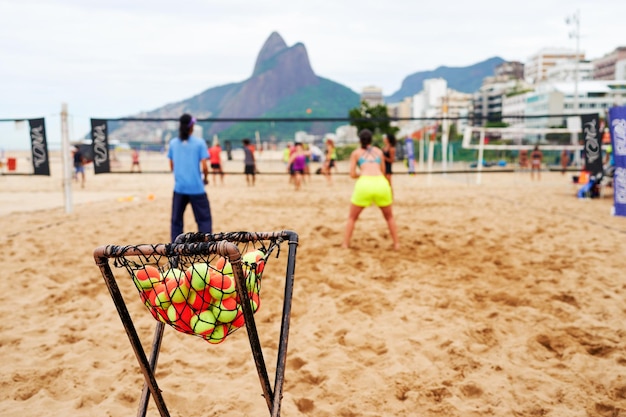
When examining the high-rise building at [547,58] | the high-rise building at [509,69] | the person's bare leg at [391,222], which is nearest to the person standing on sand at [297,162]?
the person's bare leg at [391,222]

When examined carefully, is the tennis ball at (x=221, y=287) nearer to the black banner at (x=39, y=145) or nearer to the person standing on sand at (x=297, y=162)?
the black banner at (x=39, y=145)

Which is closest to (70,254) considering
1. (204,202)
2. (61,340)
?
(204,202)

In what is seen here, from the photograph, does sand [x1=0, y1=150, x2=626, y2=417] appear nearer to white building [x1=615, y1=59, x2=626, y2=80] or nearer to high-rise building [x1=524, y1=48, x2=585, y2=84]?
white building [x1=615, y1=59, x2=626, y2=80]

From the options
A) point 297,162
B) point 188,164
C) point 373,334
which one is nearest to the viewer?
point 373,334

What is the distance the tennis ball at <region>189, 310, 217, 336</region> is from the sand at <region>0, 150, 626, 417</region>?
1086 mm

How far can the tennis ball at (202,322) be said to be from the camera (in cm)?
150

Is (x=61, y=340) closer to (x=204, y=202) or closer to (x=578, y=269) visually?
(x=204, y=202)

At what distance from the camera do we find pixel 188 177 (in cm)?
498

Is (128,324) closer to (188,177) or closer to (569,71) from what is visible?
(188,177)

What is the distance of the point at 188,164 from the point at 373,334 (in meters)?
2.69

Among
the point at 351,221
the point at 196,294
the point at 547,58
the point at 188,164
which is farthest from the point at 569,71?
the point at 196,294

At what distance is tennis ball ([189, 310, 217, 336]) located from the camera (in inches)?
58.9

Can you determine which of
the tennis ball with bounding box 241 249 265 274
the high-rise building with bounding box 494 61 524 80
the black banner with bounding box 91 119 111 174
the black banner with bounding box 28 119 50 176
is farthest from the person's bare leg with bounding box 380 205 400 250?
the high-rise building with bounding box 494 61 524 80

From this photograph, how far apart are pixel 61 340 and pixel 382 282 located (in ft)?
8.73
